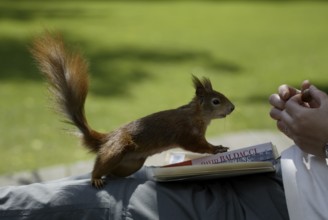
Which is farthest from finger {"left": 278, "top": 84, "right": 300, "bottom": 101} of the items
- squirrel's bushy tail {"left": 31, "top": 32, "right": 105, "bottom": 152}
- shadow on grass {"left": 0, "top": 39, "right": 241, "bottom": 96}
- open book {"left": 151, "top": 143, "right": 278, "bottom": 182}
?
shadow on grass {"left": 0, "top": 39, "right": 241, "bottom": 96}

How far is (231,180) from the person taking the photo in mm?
1529

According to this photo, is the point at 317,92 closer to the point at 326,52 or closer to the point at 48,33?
the point at 48,33

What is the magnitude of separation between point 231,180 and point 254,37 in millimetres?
6024

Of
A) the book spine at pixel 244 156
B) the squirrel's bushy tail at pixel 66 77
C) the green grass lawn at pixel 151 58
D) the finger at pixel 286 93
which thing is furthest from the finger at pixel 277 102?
the green grass lawn at pixel 151 58

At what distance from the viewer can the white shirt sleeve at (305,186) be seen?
138cm

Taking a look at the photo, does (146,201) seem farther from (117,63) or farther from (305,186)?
(117,63)

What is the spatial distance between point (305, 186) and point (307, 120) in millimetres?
175

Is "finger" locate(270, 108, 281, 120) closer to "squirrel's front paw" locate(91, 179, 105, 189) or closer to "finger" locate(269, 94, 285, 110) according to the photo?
"finger" locate(269, 94, 285, 110)

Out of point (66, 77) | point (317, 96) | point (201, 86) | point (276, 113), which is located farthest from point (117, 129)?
point (317, 96)

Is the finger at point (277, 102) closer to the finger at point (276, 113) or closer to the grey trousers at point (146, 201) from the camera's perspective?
the finger at point (276, 113)

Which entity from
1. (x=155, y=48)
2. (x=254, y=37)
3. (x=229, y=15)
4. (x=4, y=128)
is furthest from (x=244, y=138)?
(x=229, y=15)

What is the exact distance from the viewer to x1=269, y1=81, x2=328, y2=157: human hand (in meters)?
1.48

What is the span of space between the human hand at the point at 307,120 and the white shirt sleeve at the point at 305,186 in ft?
0.11

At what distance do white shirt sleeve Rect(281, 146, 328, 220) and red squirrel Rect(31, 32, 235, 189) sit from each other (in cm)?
35
